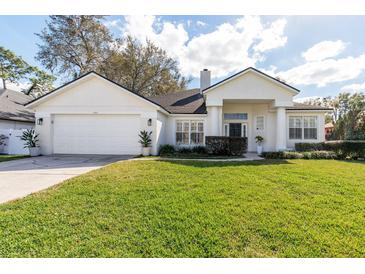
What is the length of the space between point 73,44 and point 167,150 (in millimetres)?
18198

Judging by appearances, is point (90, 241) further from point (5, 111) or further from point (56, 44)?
point (56, 44)

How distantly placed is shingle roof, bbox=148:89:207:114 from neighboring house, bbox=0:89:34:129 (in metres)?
12.3

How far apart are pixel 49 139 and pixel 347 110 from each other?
4428 cm

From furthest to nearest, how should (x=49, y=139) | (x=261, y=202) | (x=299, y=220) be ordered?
(x=49, y=139)
(x=261, y=202)
(x=299, y=220)

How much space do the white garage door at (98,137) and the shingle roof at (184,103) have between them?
12.9ft

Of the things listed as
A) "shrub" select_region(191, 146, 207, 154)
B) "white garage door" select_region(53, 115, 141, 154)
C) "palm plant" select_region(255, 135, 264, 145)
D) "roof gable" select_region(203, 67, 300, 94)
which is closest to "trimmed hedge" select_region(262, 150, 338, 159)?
"palm plant" select_region(255, 135, 264, 145)

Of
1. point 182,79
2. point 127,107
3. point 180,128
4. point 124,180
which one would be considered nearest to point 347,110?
point 182,79

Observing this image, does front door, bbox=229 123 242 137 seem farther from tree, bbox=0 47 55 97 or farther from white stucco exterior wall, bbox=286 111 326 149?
tree, bbox=0 47 55 97

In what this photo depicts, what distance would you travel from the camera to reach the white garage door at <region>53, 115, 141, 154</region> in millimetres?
11992

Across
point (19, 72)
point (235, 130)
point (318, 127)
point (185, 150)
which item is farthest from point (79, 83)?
point (19, 72)

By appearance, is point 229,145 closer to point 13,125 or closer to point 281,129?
point 281,129
